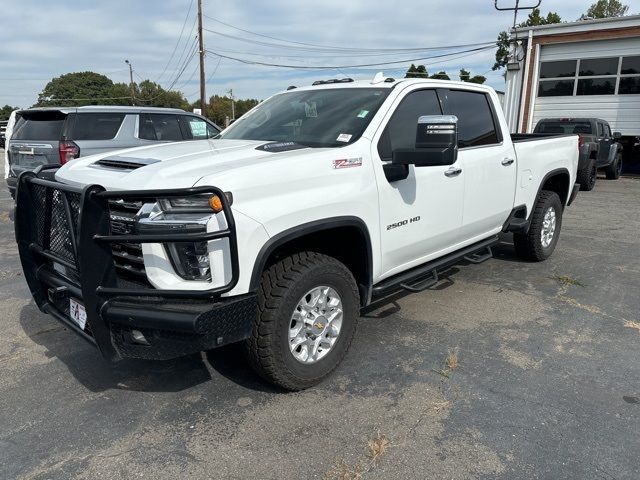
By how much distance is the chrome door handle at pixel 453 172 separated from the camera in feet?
13.3

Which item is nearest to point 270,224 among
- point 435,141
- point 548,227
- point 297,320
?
point 297,320

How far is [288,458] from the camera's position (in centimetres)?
265

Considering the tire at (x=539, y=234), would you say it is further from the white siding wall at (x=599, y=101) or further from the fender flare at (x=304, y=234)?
the white siding wall at (x=599, y=101)

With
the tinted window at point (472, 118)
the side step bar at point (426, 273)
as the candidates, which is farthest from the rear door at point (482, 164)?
the side step bar at point (426, 273)

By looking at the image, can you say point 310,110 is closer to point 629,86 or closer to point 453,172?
point 453,172

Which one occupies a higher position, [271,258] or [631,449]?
[271,258]

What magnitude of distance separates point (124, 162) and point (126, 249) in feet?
2.04

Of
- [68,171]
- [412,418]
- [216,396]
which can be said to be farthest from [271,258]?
[68,171]

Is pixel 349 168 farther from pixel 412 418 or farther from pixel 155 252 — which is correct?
pixel 412 418

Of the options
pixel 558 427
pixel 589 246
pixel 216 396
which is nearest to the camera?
pixel 558 427

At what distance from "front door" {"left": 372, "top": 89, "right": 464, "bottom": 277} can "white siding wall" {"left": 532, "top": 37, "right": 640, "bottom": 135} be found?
656 inches

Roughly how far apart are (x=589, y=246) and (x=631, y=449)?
5007 millimetres

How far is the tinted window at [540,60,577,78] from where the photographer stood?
1836 cm

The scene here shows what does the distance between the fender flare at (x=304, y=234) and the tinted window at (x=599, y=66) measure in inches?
709
